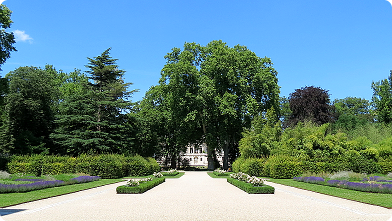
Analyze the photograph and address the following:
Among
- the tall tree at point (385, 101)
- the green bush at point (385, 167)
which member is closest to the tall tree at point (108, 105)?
the green bush at point (385, 167)

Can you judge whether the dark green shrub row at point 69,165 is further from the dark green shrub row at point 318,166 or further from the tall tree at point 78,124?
the dark green shrub row at point 318,166

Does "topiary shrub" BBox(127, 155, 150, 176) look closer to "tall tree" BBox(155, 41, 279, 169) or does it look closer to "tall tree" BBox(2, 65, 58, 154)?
"tall tree" BBox(155, 41, 279, 169)

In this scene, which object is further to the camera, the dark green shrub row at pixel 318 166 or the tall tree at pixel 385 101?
the tall tree at pixel 385 101

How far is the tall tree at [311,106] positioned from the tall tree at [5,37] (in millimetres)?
35347

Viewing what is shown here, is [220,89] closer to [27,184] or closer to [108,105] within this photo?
[108,105]

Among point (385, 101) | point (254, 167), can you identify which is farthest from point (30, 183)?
point (385, 101)

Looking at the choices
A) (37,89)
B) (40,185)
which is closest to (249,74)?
(37,89)

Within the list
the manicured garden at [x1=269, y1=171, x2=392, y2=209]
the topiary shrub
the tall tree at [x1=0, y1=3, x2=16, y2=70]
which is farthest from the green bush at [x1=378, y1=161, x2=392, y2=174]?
the tall tree at [x1=0, y1=3, x2=16, y2=70]

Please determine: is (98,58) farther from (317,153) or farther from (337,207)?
(337,207)

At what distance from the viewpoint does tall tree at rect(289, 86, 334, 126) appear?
43656 millimetres

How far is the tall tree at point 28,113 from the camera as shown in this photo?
120ft

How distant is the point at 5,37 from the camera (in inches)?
1120

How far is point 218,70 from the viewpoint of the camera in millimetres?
38938

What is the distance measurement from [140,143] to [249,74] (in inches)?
766
